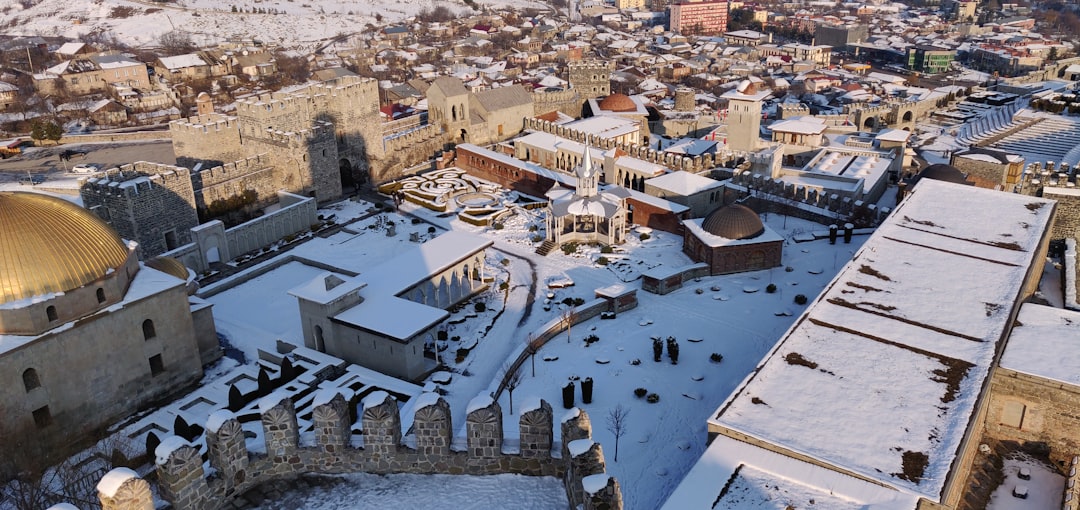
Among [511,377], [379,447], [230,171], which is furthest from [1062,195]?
[230,171]

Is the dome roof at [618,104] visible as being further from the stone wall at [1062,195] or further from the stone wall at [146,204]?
the stone wall at [146,204]

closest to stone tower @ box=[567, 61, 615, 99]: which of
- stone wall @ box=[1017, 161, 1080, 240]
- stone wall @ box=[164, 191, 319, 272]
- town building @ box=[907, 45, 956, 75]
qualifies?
stone wall @ box=[164, 191, 319, 272]

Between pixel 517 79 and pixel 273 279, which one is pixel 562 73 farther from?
pixel 273 279

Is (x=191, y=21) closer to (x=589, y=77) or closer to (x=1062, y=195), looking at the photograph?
(x=589, y=77)

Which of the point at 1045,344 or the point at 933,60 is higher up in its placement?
the point at 1045,344

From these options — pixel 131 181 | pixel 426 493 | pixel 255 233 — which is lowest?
pixel 255 233

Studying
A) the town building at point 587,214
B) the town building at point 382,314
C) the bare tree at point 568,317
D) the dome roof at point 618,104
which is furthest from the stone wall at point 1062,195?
the dome roof at point 618,104

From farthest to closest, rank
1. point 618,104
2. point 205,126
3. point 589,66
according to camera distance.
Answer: point 589,66 < point 618,104 < point 205,126
